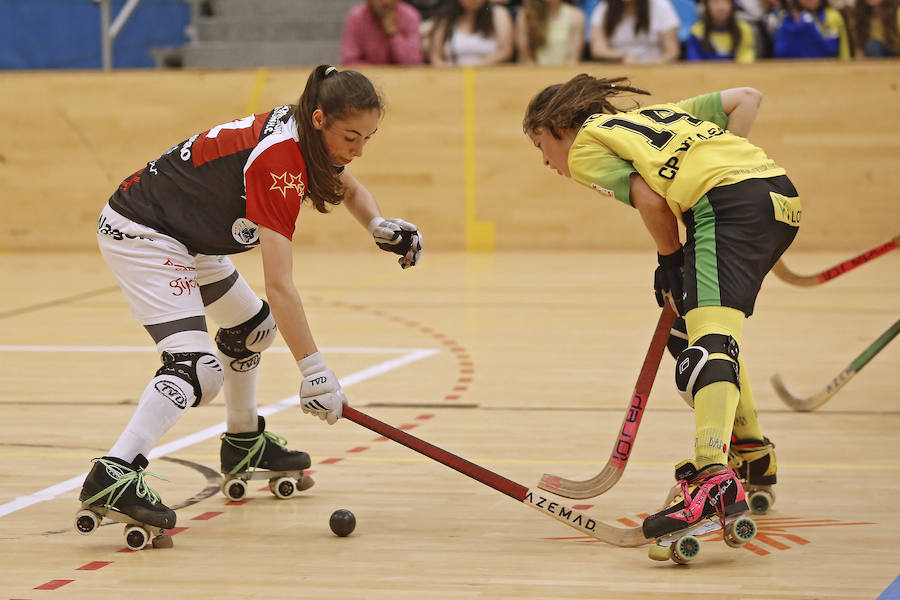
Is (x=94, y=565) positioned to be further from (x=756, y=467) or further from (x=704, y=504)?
(x=756, y=467)

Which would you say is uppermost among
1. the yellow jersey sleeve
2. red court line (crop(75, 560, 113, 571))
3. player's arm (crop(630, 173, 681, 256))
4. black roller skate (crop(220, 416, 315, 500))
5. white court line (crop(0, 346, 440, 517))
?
the yellow jersey sleeve

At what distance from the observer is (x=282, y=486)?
13.3 ft

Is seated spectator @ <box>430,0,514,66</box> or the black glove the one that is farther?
seated spectator @ <box>430,0,514,66</box>

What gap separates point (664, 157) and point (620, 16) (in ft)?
26.9

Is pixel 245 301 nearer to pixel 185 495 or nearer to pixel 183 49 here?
pixel 185 495

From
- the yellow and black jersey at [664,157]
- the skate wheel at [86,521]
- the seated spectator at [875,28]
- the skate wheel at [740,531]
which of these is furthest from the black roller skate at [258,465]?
the seated spectator at [875,28]

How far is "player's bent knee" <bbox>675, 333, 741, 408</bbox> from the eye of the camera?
3.27 m

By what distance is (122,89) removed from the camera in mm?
11500

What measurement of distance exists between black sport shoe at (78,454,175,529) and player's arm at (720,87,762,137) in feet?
6.85

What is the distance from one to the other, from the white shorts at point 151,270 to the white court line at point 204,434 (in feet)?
2.66

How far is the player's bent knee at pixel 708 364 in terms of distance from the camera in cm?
327

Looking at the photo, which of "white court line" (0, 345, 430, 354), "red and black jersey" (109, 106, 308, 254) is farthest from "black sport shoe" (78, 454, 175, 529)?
"white court line" (0, 345, 430, 354)

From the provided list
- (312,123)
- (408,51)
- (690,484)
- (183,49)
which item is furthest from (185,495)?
(183,49)

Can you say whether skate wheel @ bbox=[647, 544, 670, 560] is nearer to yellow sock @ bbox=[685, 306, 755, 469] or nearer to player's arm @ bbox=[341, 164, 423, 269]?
yellow sock @ bbox=[685, 306, 755, 469]
